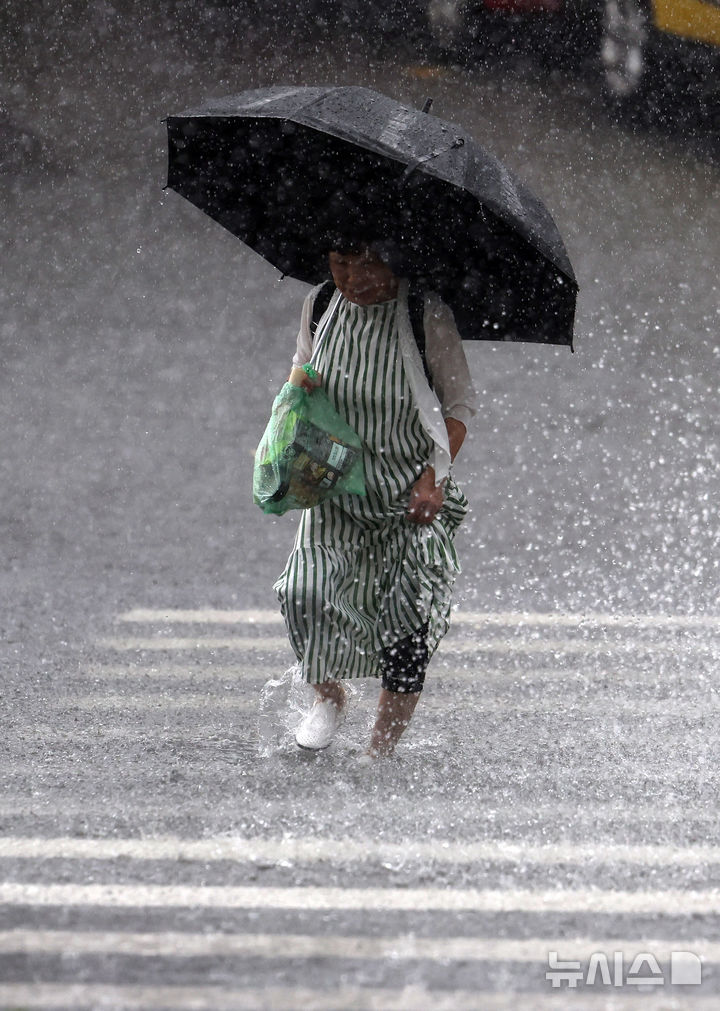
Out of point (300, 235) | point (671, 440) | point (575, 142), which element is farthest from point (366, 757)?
point (575, 142)

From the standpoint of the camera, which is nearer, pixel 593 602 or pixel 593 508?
pixel 593 602

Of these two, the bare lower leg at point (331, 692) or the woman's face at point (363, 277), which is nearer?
the woman's face at point (363, 277)

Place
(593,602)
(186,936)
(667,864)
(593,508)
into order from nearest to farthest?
(186,936), (667,864), (593,602), (593,508)

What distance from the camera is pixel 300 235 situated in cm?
395

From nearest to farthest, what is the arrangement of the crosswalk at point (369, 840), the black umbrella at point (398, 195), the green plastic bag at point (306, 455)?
the crosswalk at point (369, 840) < the black umbrella at point (398, 195) < the green plastic bag at point (306, 455)

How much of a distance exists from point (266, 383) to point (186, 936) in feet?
20.0

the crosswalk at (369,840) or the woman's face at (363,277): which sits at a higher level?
the woman's face at (363,277)

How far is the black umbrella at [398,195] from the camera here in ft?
11.8

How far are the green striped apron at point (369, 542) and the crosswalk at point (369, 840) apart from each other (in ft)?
1.28

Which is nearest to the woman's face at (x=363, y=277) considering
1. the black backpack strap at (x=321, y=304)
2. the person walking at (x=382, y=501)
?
the person walking at (x=382, y=501)

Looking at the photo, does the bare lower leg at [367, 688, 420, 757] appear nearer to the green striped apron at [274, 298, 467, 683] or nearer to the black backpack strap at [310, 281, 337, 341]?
the green striped apron at [274, 298, 467, 683]

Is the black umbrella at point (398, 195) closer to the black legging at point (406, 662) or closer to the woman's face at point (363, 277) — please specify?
the woman's face at point (363, 277)

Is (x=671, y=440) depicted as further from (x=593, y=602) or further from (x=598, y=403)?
(x=593, y=602)

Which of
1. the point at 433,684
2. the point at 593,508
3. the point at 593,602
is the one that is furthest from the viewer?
the point at 593,508
